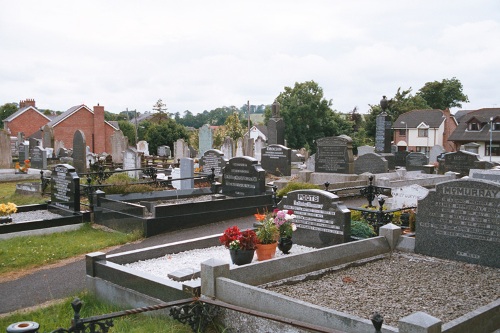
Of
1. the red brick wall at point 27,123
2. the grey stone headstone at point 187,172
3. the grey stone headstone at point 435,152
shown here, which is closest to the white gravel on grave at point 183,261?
the grey stone headstone at point 187,172

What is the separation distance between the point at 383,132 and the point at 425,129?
108 ft

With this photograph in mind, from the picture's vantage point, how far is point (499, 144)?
50.1m

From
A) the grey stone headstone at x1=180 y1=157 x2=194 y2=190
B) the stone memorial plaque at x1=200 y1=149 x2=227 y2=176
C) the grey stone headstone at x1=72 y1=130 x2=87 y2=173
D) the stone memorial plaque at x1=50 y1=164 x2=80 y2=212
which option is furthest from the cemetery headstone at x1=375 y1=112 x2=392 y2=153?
the stone memorial plaque at x1=50 y1=164 x2=80 y2=212

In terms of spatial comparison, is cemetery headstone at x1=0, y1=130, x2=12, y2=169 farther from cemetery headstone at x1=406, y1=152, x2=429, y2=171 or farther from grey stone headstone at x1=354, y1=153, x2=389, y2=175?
cemetery headstone at x1=406, y1=152, x2=429, y2=171

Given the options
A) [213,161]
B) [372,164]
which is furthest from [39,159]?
[372,164]

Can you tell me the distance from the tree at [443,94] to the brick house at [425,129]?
40.4 ft

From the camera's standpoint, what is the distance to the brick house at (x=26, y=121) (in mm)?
58562

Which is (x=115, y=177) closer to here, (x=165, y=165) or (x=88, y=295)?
(x=165, y=165)

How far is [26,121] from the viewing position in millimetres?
59656

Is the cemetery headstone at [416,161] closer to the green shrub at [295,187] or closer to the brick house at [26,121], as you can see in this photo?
the green shrub at [295,187]

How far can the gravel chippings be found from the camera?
6.16 meters

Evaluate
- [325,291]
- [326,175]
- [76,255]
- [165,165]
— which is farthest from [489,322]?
[165,165]

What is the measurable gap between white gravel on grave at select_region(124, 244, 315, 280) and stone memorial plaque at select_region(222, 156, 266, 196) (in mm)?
5148

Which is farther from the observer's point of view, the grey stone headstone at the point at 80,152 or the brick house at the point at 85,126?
the brick house at the point at 85,126
